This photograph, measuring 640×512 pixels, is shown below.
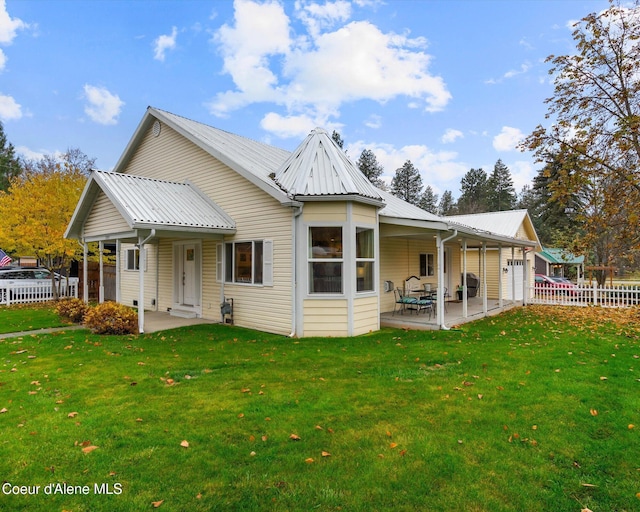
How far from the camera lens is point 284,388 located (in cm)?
539

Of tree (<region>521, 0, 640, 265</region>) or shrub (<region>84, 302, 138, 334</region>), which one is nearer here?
shrub (<region>84, 302, 138, 334</region>)

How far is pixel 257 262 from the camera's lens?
1005cm

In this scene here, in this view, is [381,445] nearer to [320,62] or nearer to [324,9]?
[324,9]

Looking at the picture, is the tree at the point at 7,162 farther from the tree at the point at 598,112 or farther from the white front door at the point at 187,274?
the tree at the point at 598,112

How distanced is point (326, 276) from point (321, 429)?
5301mm

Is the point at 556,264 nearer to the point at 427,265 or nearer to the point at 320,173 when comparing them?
the point at 427,265

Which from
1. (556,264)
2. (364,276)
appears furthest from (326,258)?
(556,264)

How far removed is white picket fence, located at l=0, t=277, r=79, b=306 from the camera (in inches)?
627

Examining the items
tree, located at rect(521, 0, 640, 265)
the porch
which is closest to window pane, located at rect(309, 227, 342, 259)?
the porch

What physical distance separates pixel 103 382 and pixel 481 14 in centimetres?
1469

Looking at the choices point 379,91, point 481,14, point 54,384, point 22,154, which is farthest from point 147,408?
point 22,154

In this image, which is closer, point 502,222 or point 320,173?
point 320,173

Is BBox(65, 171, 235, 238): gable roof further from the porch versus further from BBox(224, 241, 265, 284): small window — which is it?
the porch

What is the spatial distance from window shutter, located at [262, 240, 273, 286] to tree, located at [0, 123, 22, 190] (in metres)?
42.0
